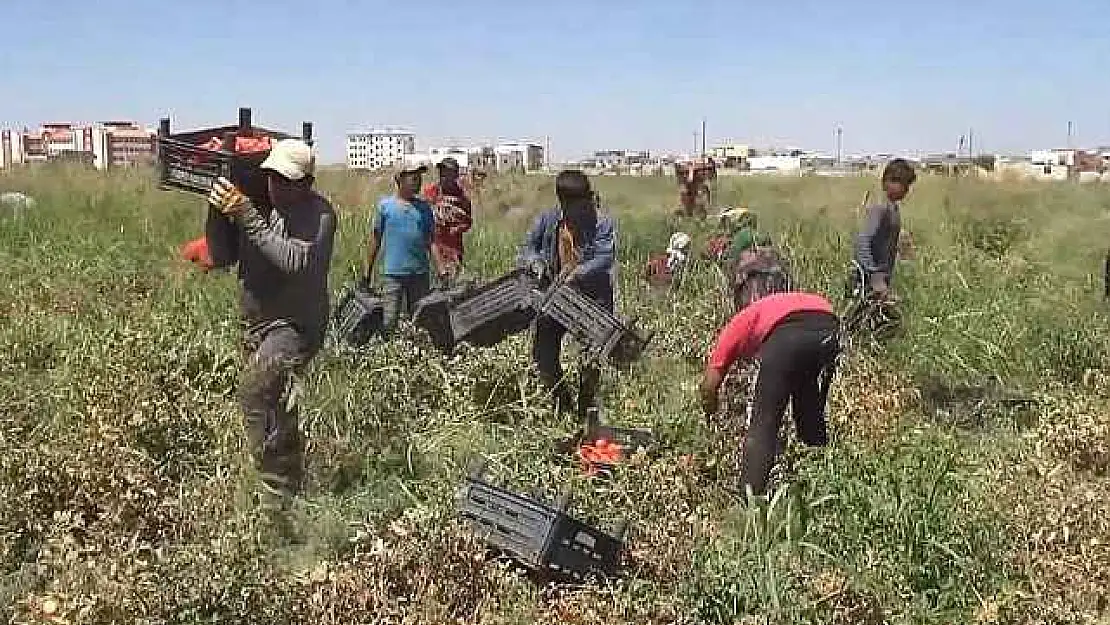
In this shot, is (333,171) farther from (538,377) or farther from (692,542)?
(692,542)

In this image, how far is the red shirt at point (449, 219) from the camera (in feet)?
29.6

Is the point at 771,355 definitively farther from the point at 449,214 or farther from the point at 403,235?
the point at 449,214

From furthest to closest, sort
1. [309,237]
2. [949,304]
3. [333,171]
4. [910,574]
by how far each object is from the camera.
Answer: [333,171]
[949,304]
[309,237]
[910,574]

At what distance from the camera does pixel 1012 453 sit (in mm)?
5344

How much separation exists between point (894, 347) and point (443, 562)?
14.2ft

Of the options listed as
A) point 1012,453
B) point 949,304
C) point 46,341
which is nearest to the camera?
point 1012,453

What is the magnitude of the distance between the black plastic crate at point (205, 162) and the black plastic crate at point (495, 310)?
1579mm

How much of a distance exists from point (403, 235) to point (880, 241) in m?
2.97

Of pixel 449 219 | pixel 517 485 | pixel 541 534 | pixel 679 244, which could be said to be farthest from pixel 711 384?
pixel 679 244

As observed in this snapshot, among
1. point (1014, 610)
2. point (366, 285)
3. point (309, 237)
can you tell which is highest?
point (309, 237)

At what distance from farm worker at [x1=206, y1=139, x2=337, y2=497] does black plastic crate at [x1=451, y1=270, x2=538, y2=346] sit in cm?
140

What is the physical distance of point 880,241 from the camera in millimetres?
7543

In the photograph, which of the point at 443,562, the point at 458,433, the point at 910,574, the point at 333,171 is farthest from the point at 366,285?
the point at 333,171

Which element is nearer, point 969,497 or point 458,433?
point 969,497
